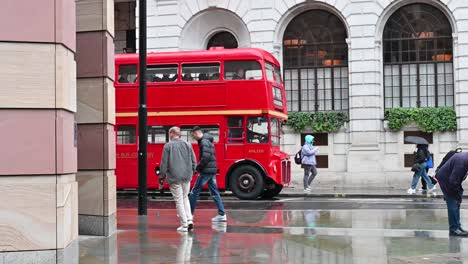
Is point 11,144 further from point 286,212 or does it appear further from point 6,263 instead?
point 286,212

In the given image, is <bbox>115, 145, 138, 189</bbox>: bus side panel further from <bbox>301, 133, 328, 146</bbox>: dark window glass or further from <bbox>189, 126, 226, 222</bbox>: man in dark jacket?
<bbox>189, 126, 226, 222</bbox>: man in dark jacket

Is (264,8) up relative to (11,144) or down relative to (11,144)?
up

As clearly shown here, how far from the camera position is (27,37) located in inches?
300

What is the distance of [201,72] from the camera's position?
67.8 ft

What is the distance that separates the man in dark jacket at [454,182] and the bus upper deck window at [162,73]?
36.4 feet

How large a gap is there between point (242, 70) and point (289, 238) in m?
9.96

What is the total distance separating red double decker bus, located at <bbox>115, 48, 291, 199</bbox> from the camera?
20.1m

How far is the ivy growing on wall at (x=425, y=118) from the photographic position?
2558 centimetres

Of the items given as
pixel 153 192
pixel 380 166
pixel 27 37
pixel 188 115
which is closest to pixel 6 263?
pixel 27 37

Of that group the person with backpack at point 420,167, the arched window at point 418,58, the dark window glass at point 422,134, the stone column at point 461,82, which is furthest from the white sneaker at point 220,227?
the arched window at point 418,58

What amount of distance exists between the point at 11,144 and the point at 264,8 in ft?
67.8

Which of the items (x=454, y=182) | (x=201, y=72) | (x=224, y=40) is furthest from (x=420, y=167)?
(x=224, y=40)

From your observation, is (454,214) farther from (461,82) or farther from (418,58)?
(418,58)

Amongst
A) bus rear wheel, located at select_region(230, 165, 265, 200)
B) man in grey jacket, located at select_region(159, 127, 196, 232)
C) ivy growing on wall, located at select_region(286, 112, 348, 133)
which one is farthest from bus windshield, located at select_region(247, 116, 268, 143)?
man in grey jacket, located at select_region(159, 127, 196, 232)
